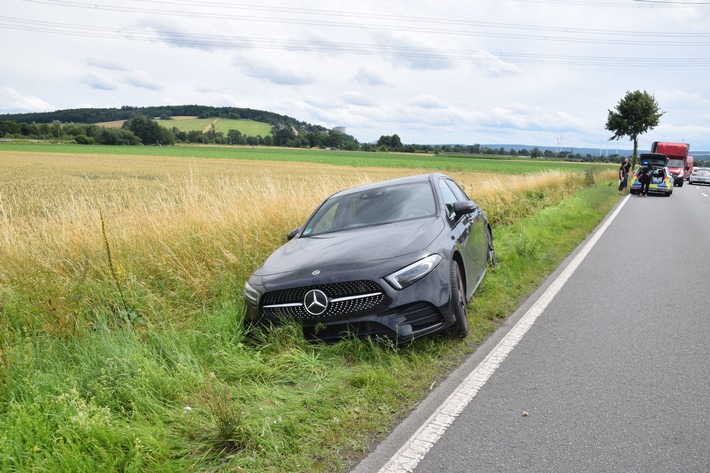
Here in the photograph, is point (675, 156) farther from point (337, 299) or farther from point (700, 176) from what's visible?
point (337, 299)

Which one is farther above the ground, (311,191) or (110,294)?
(311,191)

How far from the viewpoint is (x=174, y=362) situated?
4.07m

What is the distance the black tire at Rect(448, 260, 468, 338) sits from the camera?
4.48 meters

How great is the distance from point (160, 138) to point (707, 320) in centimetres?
11672

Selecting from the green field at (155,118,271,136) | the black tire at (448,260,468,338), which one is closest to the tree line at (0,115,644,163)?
the green field at (155,118,271,136)

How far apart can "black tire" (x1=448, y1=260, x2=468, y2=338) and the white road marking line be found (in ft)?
1.07

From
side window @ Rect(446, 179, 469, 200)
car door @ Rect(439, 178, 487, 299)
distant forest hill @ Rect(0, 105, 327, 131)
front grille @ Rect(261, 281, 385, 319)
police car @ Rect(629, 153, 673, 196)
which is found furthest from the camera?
distant forest hill @ Rect(0, 105, 327, 131)

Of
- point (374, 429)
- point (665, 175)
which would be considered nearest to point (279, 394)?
point (374, 429)

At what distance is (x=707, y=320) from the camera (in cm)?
541

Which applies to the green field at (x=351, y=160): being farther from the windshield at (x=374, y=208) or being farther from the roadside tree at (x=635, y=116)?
the windshield at (x=374, y=208)

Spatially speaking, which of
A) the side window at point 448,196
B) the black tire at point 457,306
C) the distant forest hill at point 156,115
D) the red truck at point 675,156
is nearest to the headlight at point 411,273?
the black tire at point 457,306

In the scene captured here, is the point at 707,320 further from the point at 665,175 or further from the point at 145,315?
the point at 665,175

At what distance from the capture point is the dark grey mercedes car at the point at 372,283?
4.12 m

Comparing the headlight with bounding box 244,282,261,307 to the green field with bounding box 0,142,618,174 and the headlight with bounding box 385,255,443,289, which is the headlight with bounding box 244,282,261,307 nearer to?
the headlight with bounding box 385,255,443,289
